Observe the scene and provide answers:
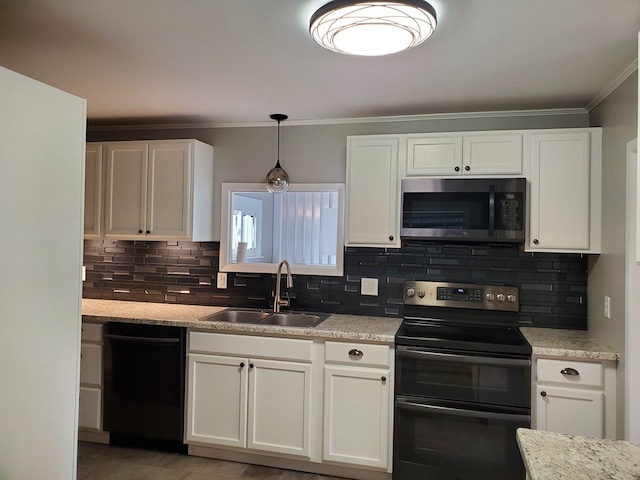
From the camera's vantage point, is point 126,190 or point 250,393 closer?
point 250,393

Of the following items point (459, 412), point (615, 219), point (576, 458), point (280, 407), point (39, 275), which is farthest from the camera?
point (280, 407)

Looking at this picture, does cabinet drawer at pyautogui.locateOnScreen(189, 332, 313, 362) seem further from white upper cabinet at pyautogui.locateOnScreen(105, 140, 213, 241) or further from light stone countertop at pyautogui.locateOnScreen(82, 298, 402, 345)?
white upper cabinet at pyautogui.locateOnScreen(105, 140, 213, 241)

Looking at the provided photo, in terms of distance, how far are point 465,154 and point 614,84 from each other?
2.73 ft

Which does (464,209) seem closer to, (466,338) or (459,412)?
(466,338)

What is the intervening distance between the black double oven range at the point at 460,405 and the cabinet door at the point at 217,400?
0.96 meters

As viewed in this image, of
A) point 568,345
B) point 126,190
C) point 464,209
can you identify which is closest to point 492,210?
point 464,209

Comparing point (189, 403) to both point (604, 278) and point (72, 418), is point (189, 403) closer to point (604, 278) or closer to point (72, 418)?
point (72, 418)

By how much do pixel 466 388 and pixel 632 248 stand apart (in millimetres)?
1086

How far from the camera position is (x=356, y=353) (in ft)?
8.82

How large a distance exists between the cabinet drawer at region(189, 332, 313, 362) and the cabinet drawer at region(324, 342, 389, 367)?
13cm

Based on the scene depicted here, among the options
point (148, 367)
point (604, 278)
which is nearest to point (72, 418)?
point (148, 367)

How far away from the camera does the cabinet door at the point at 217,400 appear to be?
286 cm

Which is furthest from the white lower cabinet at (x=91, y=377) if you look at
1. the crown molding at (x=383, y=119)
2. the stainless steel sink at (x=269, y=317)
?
the crown molding at (x=383, y=119)

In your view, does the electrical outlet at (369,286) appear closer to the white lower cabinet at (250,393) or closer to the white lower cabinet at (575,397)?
the white lower cabinet at (250,393)
